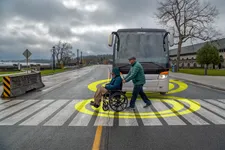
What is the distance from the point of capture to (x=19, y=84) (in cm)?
1105

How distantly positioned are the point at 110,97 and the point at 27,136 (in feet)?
9.55

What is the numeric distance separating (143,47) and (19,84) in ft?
23.8

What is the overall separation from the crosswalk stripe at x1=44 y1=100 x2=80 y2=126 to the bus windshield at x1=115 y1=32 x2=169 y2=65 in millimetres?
3131

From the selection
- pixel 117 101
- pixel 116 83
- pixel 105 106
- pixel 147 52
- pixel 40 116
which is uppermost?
pixel 147 52

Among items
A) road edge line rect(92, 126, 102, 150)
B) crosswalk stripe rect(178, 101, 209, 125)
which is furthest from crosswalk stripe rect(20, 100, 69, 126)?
crosswalk stripe rect(178, 101, 209, 125)

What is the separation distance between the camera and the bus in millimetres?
8664

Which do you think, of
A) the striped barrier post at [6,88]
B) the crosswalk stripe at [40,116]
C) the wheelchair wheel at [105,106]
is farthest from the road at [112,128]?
the striped barrier post at [6,88]

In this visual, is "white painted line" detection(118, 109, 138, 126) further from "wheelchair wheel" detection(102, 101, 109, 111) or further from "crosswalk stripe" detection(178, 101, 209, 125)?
"crosswalk stripe" detection(178, 101, 209, 125)

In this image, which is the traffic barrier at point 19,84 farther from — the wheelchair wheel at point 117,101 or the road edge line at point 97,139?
the road edge line at point 97,139

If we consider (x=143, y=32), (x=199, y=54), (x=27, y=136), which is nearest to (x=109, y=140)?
(x=27, y=136)

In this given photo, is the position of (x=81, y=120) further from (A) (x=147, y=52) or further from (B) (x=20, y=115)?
(A) (x=147, y=52)

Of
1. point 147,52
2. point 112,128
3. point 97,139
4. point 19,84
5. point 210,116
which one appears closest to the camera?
point 97,139

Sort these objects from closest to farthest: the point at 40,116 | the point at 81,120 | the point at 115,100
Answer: the point at 81,120
the point at 40,116
the point at 115,100

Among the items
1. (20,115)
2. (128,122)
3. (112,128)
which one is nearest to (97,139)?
(112,128)
